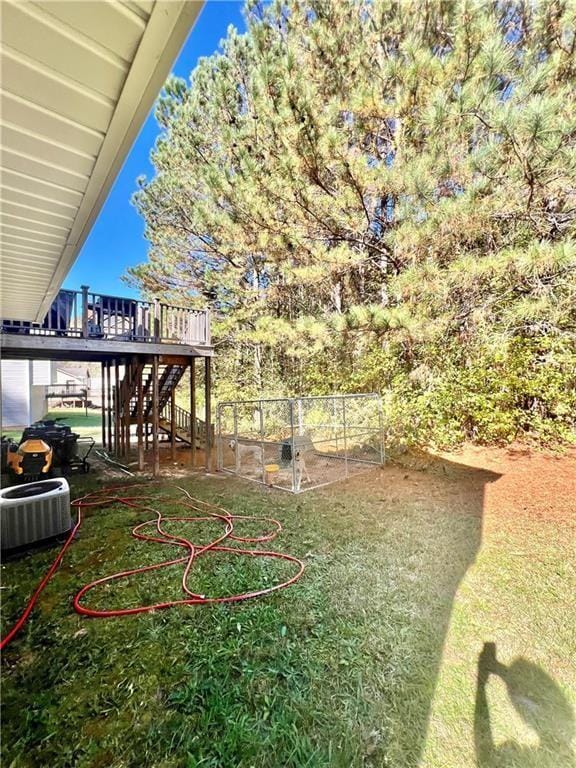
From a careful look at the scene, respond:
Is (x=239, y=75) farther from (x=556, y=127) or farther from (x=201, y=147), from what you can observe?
(x=556, y=127)

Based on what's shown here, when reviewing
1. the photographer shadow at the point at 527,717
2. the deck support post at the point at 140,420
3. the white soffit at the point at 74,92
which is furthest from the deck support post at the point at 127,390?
the photographer shadow at the point at 527,717

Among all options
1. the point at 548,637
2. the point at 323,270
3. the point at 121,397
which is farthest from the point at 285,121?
the point at 548,637

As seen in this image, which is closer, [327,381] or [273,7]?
[273,7]

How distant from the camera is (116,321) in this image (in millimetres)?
6973

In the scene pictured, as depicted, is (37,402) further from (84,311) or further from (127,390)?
(84,311)

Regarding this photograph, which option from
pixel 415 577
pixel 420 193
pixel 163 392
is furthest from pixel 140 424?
pixel 420 193

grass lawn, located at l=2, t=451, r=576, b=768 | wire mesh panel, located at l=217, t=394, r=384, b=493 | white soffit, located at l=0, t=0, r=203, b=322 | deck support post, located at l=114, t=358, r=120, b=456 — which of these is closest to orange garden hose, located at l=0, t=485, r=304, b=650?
grass lawn, located at l=2, t=451, r=576, b=768

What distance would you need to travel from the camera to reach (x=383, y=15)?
704 centimetres

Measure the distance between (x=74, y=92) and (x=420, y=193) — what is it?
5921mm

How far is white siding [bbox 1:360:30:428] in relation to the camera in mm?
14680

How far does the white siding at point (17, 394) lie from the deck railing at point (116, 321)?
9.45 m

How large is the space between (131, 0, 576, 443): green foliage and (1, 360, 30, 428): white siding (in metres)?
11.1

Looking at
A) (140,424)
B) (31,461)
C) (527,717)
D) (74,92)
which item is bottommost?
(527,717)

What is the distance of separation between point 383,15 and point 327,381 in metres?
7.89
